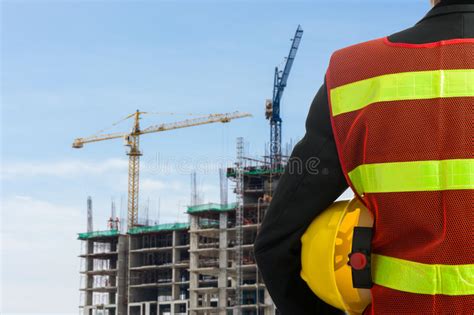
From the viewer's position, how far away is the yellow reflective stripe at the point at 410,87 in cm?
129

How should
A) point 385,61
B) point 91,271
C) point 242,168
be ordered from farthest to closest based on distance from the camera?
point 91,271 < point 242,168 < point 385,61

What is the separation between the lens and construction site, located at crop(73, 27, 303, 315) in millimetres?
70875

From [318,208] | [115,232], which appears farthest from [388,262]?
[115,232]

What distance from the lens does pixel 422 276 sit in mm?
1286

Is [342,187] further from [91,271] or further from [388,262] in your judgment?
[91,271]

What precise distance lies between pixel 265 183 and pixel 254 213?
3.00m

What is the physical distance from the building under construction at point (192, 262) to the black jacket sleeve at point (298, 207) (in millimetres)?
60933

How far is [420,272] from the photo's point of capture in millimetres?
1288

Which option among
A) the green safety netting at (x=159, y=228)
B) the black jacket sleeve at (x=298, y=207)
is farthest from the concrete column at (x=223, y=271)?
the black jacket sleeve at (x=298, y=207)

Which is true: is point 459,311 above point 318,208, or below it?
below

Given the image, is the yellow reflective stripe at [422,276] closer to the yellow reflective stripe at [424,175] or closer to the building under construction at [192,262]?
the yellow reflective stripe at [424,175]

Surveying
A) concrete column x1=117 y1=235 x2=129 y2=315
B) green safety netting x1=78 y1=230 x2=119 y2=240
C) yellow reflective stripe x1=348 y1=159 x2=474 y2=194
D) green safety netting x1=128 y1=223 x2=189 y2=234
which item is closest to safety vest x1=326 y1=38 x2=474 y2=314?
yellow reflective stripe x1=348 y1=159 x2=474 y2=194

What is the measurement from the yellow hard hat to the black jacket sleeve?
0.11 feet

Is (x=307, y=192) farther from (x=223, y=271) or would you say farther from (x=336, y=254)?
(x=223, y=271)
